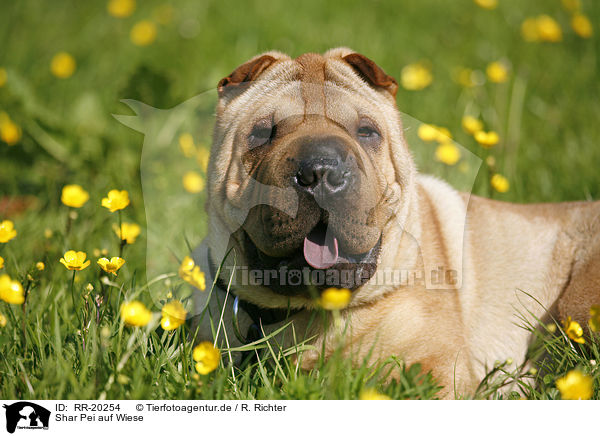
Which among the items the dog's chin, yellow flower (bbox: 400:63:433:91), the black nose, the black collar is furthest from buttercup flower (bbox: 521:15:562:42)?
the black collar

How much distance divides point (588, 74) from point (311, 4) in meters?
3.07

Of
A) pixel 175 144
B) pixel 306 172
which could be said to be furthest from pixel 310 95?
pixel 175 144

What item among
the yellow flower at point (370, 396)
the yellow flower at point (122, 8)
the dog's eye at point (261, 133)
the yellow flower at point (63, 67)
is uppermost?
the yellow flower at point (122, 8)

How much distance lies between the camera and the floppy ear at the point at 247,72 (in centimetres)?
293

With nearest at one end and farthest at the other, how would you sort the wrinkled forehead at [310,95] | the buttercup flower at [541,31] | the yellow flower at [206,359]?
the yellow flower at [206,359] < the wrinkled forehead at [310,95] < the buttercup flower at [541,31]

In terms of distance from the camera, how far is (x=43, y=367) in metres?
2.50

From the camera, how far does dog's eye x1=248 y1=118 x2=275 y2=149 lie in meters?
2.84

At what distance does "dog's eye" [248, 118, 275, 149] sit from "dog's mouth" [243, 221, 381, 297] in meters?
0.52

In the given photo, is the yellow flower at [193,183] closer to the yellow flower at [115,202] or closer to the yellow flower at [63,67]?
the yellow flower at [115,202]

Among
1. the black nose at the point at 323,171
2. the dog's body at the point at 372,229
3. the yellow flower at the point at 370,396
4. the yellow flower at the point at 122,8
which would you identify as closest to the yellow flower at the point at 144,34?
the yellow flower at the point at 122,8

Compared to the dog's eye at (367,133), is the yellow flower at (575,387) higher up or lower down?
lower down

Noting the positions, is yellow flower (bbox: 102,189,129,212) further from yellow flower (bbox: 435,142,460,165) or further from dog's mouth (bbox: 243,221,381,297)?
yellow flower (bbox: 435,142,460,165)
